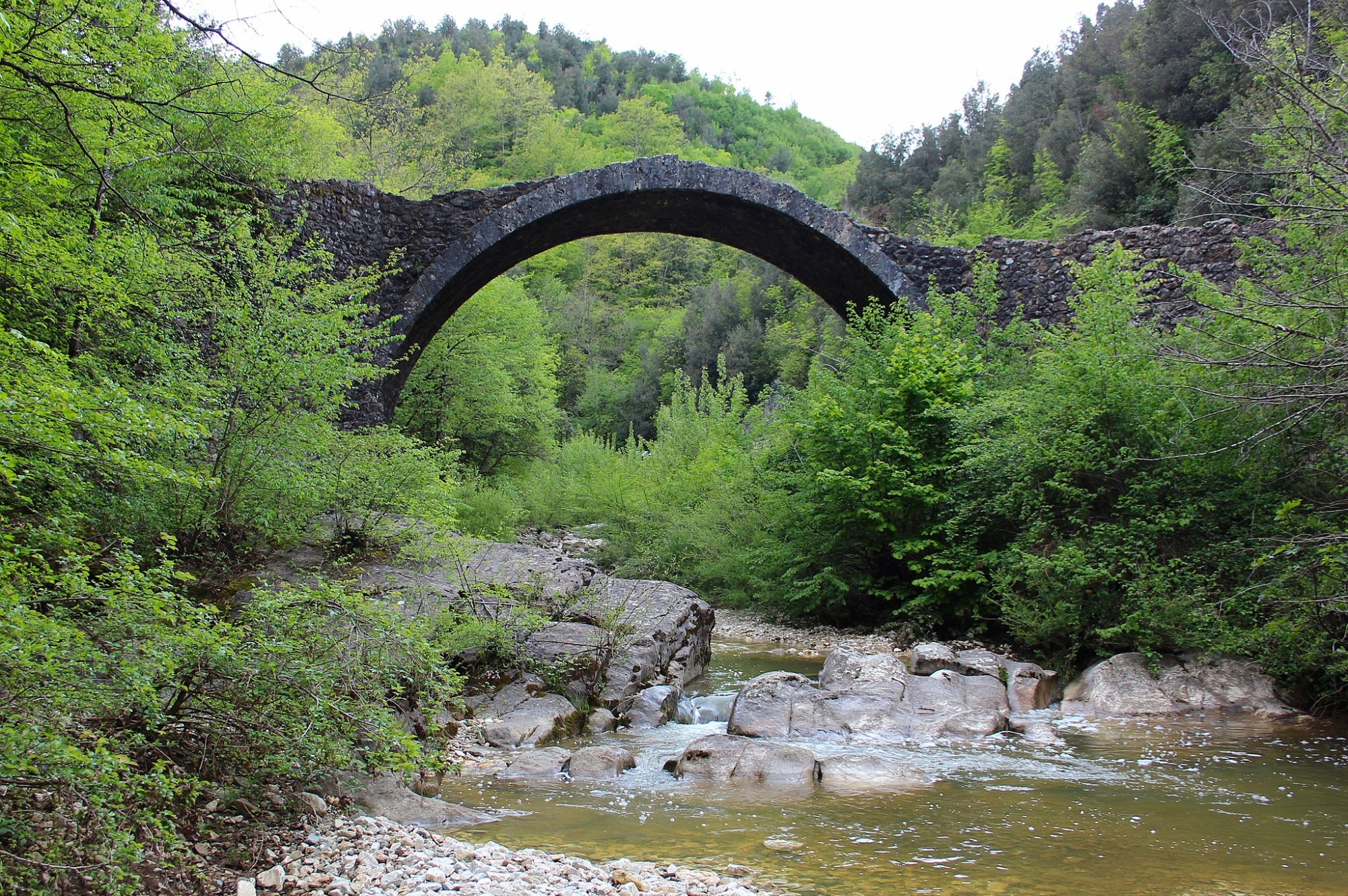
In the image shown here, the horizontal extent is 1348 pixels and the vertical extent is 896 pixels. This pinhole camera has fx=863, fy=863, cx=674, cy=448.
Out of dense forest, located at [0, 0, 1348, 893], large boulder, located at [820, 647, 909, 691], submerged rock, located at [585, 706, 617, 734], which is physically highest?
dense forest, located at [0, 0, 1348, 893]

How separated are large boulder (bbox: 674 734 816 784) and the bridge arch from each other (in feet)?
26.0

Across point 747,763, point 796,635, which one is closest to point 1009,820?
point 747,763

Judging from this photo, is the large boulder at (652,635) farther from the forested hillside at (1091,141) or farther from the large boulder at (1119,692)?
the forested hillside at (1091,141)

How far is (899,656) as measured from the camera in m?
8.16

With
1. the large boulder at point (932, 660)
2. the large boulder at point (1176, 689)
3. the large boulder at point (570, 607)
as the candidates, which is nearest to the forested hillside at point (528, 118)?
the large boulder at point (570, 607)

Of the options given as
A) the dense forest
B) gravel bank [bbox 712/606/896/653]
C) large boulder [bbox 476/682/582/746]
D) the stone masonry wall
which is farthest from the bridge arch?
large boulder [bbox 476/682/582/746]

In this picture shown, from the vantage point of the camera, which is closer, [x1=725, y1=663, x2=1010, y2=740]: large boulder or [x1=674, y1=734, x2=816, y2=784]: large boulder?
[x1=674, y1=734, x2=816, y2=784]: large boulder

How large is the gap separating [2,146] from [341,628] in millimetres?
3779

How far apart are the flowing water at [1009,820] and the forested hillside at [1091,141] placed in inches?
361

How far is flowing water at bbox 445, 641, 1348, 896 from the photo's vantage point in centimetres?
350

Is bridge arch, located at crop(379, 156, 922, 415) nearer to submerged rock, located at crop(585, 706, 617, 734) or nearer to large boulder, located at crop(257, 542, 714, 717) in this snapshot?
large boulder, located at crop(257, 542, 714, 717)

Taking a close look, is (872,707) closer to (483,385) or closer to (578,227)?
(578,227)

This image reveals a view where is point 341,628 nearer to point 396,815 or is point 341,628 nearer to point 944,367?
point 396,815

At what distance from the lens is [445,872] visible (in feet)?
10.7
